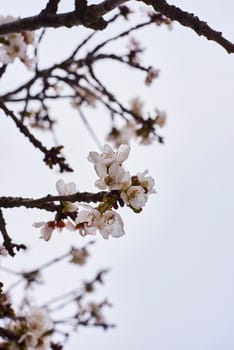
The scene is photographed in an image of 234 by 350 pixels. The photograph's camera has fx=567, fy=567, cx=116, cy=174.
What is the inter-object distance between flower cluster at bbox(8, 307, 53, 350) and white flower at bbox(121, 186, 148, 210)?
5.24 ft

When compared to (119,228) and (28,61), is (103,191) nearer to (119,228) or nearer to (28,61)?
(119,228)

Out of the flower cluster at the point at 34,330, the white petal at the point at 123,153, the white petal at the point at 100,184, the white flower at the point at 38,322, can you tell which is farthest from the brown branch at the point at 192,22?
the white flower at the point at 38,322

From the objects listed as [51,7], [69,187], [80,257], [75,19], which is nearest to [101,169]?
[69,187]

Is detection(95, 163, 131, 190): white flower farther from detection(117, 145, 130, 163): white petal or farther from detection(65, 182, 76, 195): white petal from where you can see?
detection(65, 182, 76, 195): white petal

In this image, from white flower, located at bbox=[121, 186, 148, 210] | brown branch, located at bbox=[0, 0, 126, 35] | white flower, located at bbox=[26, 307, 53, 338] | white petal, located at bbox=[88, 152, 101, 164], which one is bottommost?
white flower, located at bbox=[121, 186, 148, 210]

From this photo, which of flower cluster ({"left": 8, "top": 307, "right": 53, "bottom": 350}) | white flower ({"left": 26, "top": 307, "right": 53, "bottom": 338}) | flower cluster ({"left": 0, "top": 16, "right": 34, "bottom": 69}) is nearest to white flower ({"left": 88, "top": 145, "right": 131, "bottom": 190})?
flower cluster ({"left": 8, "top": 307, "right": 53, "bottom": 350})

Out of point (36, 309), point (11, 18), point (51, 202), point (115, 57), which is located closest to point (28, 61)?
point (11, 18)

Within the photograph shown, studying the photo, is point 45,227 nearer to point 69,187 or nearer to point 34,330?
point 69,187

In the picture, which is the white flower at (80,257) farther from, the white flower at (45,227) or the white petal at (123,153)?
the white petal at (123,153)

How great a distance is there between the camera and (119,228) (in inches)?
90.7

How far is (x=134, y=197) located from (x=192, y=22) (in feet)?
2.29

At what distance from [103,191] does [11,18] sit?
2197 millimetres

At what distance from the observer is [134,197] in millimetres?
2223

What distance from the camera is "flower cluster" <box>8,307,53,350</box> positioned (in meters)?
3.44
